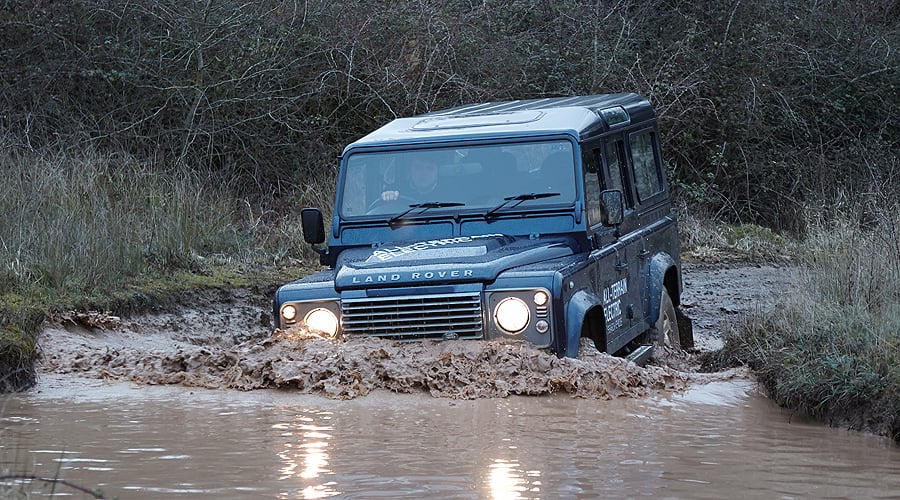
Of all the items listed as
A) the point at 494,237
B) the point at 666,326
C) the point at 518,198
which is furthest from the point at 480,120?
the point at 666,326

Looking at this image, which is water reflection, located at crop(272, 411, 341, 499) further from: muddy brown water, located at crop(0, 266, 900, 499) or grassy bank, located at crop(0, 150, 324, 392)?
grassy bank, located at crop(0, 150, 324, 392)

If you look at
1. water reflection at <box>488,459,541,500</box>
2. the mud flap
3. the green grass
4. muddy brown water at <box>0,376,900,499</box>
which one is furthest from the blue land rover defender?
the green grass

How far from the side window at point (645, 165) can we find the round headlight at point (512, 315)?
2.52 meters

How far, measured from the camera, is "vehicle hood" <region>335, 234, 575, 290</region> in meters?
6.85

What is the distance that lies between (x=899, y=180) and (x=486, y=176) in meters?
11.0

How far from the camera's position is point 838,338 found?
288 inches

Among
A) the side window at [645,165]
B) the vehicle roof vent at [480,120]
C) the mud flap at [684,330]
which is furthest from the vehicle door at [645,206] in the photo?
the vehicle roof vent at [480,120]

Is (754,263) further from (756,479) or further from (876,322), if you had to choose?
(756,479)

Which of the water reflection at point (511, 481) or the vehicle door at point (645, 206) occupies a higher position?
the vehicle door at point (645, 206)

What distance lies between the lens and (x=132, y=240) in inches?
457

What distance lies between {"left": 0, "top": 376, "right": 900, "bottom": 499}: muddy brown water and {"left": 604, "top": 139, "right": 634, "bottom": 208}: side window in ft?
5.61

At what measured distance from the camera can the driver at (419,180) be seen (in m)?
7.89

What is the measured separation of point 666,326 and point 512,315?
9.13 ft

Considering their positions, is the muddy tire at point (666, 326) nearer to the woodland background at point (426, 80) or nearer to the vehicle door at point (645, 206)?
the vehicle door at point (645, 206)
